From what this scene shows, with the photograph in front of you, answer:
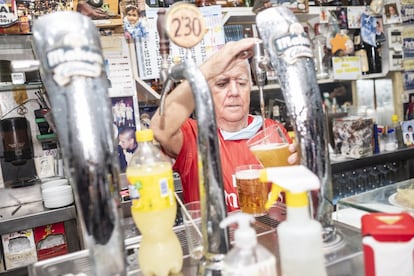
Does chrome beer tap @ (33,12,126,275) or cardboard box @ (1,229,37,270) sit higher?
chrome beer tap @ (33,12,126,275)

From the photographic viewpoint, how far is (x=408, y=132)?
3.49 m

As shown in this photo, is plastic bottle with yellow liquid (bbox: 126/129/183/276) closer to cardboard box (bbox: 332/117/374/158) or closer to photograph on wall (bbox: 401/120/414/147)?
cardboard box (bbox: 332/117/374/158)

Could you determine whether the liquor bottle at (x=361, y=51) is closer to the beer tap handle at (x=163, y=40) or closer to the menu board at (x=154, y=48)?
the menu board at (x=154, y=48)

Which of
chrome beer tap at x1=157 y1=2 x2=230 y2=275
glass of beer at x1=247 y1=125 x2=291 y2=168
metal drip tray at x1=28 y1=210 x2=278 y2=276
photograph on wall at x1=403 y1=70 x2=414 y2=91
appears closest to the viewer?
chrome beer tap at x1=157 y1=2 x2=230 y2=275

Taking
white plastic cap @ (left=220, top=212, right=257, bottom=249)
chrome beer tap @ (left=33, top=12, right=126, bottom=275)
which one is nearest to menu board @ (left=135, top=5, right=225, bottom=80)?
chrome beer tap @ (left=33, top=12, right=126, bottom=275)

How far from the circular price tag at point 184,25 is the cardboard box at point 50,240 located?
6.57ft

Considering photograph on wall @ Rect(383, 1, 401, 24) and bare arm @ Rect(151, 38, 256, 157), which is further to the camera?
photograph on wall @ Rect(383, 1, 401, 24)

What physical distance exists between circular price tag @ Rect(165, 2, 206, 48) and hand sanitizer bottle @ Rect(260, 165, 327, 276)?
0.29 m

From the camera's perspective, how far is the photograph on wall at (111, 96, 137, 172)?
9.11ft

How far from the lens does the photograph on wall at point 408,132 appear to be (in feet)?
11.4

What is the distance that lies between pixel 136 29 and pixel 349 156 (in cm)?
191

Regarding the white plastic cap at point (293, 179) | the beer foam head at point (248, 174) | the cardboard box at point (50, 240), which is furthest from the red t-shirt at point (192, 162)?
the cardboard box at point (50, 240)

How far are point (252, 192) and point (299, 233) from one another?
40 cm

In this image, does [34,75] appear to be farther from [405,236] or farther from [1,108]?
[405,236]
